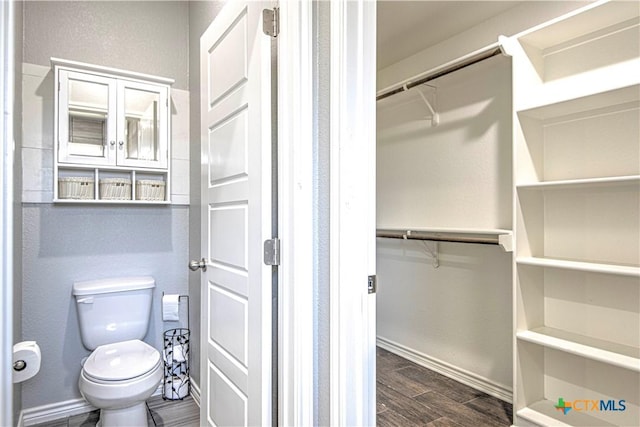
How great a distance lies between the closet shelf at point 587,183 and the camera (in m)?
1.58

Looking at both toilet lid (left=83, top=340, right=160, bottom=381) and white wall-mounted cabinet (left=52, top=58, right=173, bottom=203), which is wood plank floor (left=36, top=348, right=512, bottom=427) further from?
white wall-mounted cabinet (left=52, top=58, right=173, bottom=203)

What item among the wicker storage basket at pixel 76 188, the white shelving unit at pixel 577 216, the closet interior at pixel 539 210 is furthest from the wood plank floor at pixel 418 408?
the wicker storage basket at pixel 76 188

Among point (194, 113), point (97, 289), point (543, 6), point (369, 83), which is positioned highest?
point (543, 6)

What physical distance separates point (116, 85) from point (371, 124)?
172cm

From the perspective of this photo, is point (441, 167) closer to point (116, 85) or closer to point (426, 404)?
point (426, 404)

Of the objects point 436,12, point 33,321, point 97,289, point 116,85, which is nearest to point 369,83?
point 436,12

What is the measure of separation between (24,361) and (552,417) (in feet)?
7.13

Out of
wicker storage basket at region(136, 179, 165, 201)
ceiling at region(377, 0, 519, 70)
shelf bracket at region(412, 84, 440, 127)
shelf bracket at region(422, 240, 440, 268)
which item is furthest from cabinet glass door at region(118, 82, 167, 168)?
shelf bracket at region(422, 240, 440, 268)

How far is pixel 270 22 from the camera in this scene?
1305 millimetres

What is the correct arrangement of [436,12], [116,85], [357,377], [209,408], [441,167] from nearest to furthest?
[357,377]
[209,408]
[116,85]
[436,12]
[441,167]

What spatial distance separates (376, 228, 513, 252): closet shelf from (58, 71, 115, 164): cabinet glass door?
1897mm

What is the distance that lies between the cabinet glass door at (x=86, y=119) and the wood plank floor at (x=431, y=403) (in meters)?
2.17

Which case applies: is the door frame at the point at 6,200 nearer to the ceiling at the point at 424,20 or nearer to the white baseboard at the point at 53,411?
the white baseboard at the point at 53,411

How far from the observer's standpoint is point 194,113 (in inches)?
94.0
